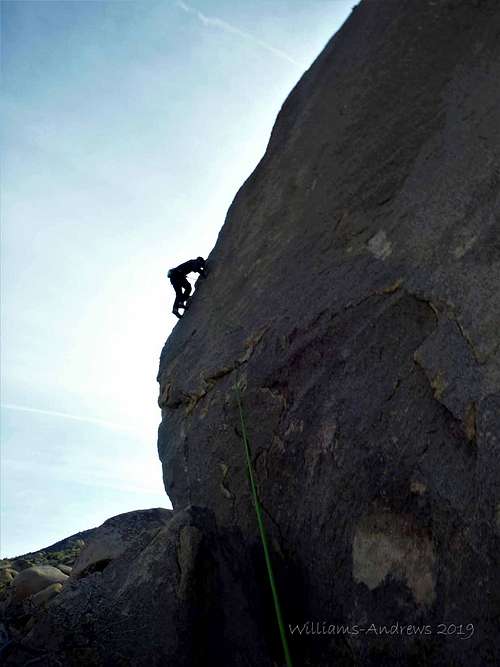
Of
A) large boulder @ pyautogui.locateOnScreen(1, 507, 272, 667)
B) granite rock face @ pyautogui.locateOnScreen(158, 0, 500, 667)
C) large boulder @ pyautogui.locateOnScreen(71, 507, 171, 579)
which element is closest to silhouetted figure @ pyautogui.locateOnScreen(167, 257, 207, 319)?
granite rock face @ pyautogui.locateOnScreen(158, 0, 500, 667)

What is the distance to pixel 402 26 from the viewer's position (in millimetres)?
6469

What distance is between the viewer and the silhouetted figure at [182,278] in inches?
334

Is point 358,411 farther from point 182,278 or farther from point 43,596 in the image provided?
point 43,596

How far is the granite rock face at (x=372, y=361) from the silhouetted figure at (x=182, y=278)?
1.01 m

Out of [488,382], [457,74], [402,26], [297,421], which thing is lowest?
[488,382]

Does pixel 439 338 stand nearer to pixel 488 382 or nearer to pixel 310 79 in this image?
pixel 488 382

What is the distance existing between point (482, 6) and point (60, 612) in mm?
6643

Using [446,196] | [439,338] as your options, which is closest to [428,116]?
[446,196]

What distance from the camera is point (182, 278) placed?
8.67m

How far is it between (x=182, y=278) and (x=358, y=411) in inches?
172

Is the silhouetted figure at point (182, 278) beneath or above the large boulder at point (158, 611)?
above

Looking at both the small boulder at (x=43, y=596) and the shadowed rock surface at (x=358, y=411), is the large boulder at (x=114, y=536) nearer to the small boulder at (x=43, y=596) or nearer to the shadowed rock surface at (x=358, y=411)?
the shadowed rock surface at (x=358, y=411)

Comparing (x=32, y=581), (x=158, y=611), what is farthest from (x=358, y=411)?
(x=32, y=581)

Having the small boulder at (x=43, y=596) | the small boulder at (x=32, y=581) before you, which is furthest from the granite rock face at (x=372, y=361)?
the small boulder at (x=32, y=581)
